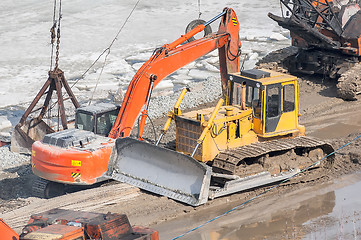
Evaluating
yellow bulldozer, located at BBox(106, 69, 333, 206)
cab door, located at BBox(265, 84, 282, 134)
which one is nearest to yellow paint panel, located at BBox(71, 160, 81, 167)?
yellow bulldozer, located at BBox(106, 69, 333, 206)

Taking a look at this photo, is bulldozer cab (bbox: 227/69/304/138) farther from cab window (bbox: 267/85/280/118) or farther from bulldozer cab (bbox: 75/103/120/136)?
bulldozer cab (bbox: 75/103/120/136)

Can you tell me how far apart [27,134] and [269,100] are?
6.36m

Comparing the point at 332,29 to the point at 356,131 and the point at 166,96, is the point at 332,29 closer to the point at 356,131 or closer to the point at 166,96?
the point at 356,131

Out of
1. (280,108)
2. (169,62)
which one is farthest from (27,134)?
(280,108)

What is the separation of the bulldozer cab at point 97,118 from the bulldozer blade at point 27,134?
1.80 meters

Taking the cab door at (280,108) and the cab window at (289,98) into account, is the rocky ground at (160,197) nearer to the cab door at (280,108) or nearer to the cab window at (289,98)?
the cab door at (280,108)

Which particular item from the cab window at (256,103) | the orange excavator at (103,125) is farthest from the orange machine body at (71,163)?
the cab window at (256,103)

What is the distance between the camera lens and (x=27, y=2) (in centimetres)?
3450

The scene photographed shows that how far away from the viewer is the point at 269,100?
13.0m

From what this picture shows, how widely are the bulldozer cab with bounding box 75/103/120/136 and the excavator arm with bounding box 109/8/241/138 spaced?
1.35ft

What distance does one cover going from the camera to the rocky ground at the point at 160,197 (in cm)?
1192

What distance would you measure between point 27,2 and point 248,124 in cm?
2441

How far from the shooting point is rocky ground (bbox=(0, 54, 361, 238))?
1192 centimetres

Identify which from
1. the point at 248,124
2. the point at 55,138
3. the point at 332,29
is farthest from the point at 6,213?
the point at 332,29
